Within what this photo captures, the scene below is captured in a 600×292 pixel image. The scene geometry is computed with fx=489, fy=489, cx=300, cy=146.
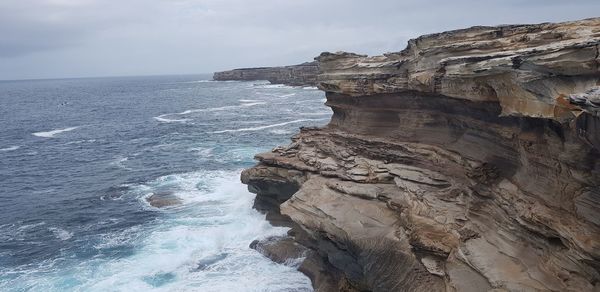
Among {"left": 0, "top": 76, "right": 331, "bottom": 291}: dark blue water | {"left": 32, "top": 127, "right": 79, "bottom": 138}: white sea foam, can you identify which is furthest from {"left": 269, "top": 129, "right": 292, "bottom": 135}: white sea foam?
{"left": 32, "top": 127, "right": 79, "bottom": 138}: white sea foam

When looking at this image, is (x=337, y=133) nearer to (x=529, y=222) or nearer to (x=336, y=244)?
(x=336, y=244)

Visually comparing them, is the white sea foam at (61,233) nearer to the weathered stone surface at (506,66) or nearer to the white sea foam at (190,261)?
the white sea foam at (190,261)

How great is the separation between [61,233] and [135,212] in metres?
4.93

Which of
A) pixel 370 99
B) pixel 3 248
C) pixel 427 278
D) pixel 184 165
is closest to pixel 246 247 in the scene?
pixel 370 99

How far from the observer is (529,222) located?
14.3 m

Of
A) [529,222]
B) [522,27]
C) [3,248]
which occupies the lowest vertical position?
[3,248]

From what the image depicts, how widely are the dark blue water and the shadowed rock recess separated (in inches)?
149

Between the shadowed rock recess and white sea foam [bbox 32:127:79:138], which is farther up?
the shadowed rock recess

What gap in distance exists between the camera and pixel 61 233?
1239 inches

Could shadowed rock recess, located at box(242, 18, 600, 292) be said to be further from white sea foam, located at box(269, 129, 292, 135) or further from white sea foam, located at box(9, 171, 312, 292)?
white sea foam, located at box(269, 129, 292, 135)

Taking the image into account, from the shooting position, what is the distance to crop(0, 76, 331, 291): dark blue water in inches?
967

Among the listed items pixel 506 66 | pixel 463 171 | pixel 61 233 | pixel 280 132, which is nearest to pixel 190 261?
pixel 61 233

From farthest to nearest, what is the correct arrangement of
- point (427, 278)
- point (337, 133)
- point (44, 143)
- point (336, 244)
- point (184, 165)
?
point (44, 143) → point (184, 165) → point (337, 133) → point (336, 244) → point (427, 278)

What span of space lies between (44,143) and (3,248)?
37573mm
